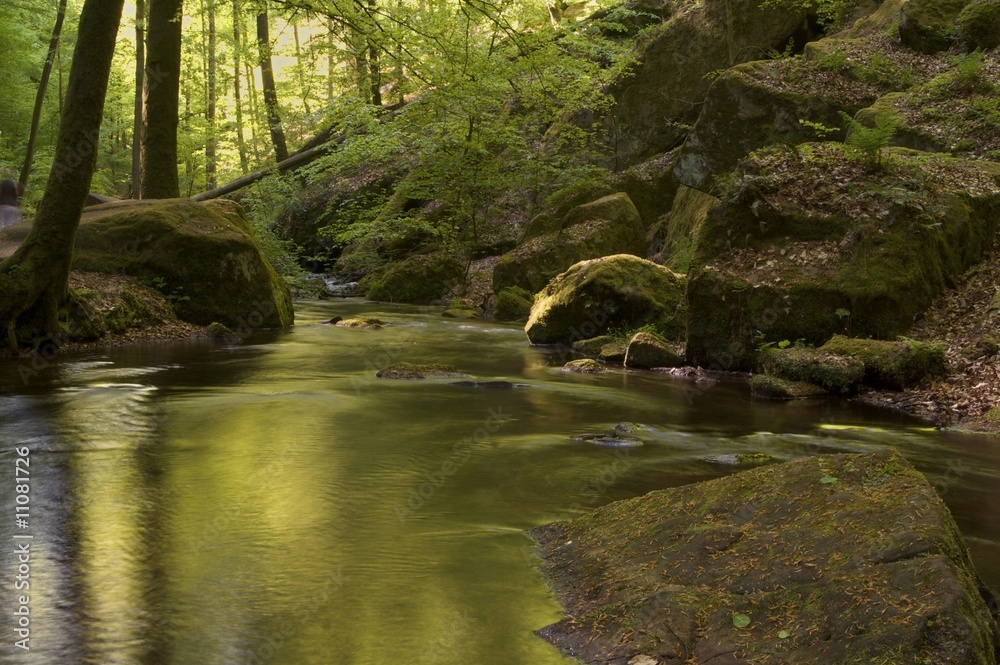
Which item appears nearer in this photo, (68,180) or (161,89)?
(68,180)

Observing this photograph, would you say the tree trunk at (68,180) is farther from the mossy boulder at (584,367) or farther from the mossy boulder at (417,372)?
the mossy boulder at (584,367)

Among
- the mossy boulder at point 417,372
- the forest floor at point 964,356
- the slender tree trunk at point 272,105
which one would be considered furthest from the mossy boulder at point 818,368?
the slender tree trunk at point 272,105

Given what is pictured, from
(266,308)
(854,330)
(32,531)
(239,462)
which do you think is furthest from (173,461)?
(266,308)

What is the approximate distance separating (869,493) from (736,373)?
323 inches

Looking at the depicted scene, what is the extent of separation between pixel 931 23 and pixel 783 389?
12699mm

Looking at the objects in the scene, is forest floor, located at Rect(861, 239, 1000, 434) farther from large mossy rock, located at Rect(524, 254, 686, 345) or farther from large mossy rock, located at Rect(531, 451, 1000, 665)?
large mossy rock, located at Rect(531, 451, 1000, 665)

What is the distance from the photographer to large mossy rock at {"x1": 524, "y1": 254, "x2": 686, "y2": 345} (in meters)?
14.5

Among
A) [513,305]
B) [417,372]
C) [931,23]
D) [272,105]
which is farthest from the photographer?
[272,105]

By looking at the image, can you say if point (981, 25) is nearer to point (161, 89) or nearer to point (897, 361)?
point (897, 361)

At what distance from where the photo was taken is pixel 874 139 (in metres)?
11.8

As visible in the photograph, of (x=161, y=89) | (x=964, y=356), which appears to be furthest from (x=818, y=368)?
(x=161, y=89)

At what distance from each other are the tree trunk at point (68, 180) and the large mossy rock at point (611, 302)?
323 inches

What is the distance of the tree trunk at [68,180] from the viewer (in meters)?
10.6

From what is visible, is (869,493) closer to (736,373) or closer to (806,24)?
(736,373)
